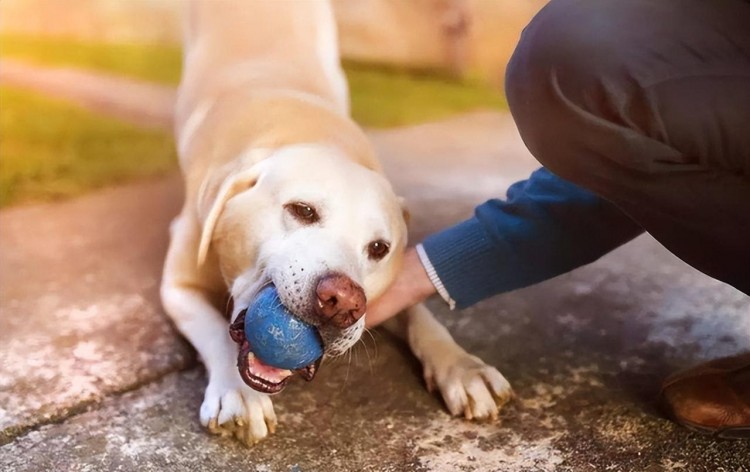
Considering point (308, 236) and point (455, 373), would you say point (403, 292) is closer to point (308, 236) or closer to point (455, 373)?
point (455, 373)

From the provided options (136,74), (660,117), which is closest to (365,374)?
(660,117)

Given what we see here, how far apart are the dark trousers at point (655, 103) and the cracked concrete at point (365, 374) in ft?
1.38

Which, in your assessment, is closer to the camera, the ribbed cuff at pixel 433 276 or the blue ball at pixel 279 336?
the blue ball at pixel 279 336

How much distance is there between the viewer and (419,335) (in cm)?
178

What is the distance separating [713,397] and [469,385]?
445mm

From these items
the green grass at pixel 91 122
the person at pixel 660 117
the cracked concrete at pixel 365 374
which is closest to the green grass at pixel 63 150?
the green grass at pixel 91 122

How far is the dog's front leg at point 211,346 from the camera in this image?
4.83ft

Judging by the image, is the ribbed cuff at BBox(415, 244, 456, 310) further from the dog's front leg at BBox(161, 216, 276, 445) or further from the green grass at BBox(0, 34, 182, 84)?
the green grass at BBox(0, 34, 182, 84)

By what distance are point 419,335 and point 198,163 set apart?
0.65 meters

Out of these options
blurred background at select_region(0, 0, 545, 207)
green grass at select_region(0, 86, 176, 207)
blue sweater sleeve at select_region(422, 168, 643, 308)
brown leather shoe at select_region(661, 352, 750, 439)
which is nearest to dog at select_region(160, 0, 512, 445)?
blue sweater sleeve at select_region(422, 168, 643, 308)

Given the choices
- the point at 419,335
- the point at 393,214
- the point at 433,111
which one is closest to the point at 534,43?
the point at 393,214

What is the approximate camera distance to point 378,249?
1.62 metres

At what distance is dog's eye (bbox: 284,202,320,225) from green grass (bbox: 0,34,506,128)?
2.16 meters

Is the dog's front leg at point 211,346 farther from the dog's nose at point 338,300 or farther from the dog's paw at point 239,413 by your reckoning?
the dog's nose at point 338,300
